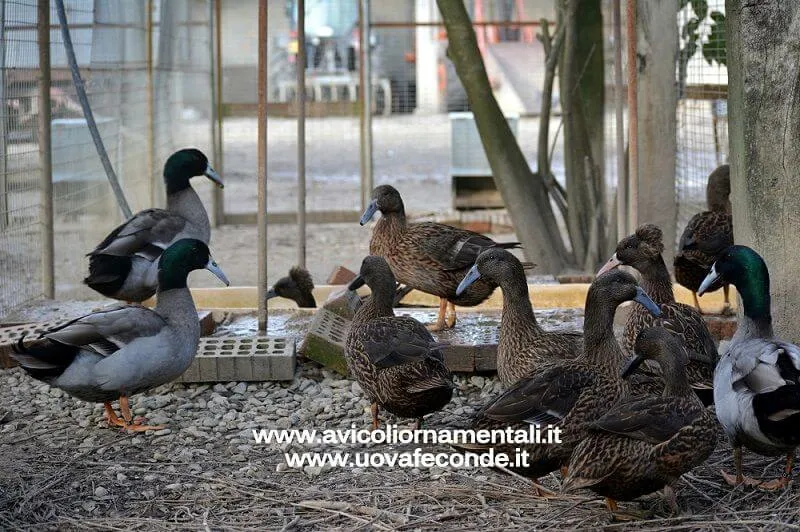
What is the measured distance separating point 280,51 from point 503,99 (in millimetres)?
4302

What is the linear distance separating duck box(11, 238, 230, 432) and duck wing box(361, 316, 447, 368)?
3.36ft

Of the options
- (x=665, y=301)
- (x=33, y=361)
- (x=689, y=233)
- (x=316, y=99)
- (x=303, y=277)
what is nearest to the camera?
(x=33, y=361)

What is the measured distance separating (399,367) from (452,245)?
65.2 inches

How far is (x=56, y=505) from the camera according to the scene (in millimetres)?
4973

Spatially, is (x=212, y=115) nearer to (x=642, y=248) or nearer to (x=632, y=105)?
(x=632, y=105)

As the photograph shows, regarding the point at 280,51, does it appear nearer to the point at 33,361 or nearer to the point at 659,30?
the point at 659,30

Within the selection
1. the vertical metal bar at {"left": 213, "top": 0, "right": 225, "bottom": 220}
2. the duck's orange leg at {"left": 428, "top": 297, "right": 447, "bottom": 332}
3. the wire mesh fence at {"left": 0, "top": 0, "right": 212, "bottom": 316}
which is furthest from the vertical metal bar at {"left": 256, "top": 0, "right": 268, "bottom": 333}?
the vertical metal bar at {"left": 213, "top": 0, "right": 225, "bottom": 220}

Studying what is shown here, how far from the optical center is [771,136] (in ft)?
19.4

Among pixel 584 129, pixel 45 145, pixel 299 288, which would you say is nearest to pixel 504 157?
pixel 584 129

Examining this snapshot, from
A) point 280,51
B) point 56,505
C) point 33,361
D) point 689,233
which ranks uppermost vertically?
point 280,51

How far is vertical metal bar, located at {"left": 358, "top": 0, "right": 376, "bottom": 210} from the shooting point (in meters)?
13.9

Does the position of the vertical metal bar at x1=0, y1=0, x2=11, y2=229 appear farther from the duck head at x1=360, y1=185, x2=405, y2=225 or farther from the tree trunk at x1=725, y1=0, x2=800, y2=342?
the tree trunk at x1=725, y1=0, x2=800, y2=342

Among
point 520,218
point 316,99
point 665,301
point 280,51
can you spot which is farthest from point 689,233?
point 280,51

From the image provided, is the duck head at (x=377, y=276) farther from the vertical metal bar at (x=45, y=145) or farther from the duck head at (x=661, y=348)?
the vertical metal bar at (x=45, y=145)
